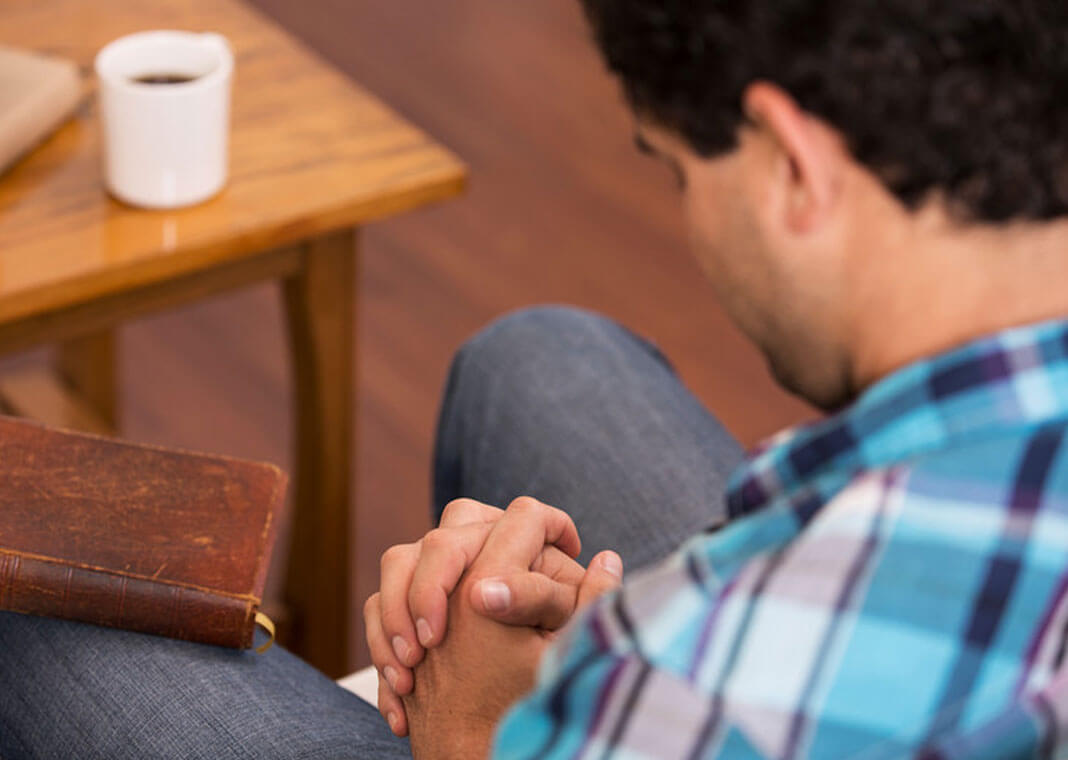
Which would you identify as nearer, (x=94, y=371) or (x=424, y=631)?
(x=424, y=631)

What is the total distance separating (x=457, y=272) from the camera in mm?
2145

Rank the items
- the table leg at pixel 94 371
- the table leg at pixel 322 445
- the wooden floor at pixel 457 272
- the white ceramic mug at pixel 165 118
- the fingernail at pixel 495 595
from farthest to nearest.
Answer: the wooden floor at pixel 457 272, the table leg at pixel 94 371, the table leg at pixel 322 445, the white ceramic mug at pixel 165 118, the fingernail at pixel 495 595

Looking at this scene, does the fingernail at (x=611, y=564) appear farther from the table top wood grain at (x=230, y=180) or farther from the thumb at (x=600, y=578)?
the table top wood grain at (x=230, y=180)

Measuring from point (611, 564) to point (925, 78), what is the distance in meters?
0.36

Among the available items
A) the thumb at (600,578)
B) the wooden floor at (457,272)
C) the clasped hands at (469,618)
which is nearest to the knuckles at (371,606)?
the clasped hands at (469,618)

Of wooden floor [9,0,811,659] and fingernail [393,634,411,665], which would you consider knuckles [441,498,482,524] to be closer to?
fingernail [393,634,411,665]

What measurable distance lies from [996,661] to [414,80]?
218cm

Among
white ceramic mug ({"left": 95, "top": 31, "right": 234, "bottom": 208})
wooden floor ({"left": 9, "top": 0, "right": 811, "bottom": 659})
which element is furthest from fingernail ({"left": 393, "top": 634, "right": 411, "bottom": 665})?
wooden floor ({"left": 9, "top": 0, "right": 811, "bottom": 659})

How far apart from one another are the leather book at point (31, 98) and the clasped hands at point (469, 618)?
0.52 meters

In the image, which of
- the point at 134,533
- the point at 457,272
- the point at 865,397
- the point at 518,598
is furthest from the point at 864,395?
the point at 457,272

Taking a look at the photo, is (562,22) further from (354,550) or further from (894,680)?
(894,680)

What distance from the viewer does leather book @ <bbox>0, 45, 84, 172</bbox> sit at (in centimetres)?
112

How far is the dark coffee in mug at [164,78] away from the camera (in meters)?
1.12

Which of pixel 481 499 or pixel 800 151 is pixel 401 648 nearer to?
pixel 481 499
